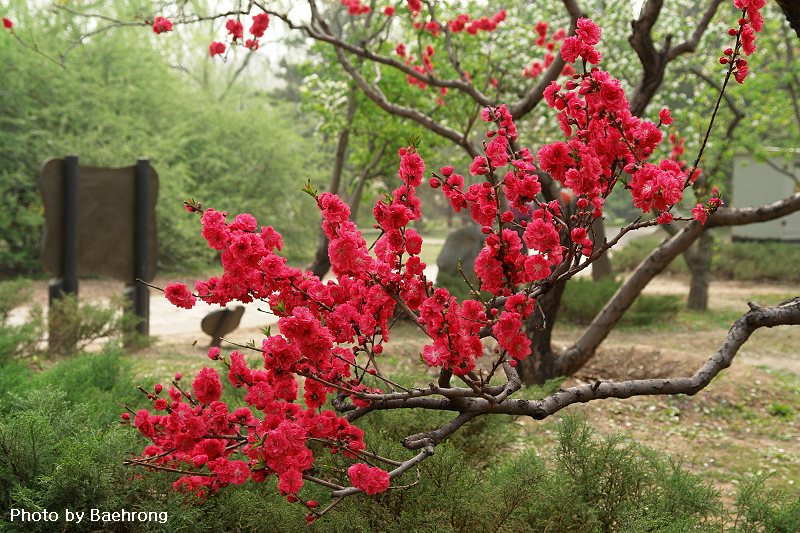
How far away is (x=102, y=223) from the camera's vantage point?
29.1 feet

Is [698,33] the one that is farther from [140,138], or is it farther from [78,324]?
[140,138]

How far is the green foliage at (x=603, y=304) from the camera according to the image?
11328 millimetres

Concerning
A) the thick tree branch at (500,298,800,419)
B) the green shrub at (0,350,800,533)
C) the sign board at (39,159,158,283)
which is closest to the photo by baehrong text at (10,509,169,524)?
the green shrub at (0,350,800,533)

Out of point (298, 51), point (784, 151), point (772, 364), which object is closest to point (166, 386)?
point (772, 364)

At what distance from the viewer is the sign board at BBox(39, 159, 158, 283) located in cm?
839

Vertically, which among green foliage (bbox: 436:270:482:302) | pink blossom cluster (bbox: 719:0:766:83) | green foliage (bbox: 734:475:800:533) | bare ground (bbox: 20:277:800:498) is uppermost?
pink blossom cluster (bbox: 719:0:766:83)

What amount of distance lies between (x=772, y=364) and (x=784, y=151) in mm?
5016

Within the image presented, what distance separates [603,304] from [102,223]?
6899 mm

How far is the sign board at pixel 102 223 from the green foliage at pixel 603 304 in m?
5.90

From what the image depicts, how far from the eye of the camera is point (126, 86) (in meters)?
18.7

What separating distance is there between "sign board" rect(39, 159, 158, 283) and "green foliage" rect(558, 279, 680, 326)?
5898 millimetres

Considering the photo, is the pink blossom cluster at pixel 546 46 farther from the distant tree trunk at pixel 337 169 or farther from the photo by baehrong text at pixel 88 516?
the photo by baehrong text at pixel 88 516

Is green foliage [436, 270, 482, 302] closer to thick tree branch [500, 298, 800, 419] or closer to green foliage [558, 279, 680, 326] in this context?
green foliage [558, 279, 680, 326]

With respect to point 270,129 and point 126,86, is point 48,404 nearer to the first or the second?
point 126,86
